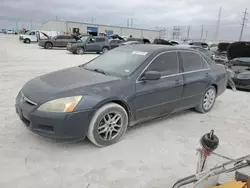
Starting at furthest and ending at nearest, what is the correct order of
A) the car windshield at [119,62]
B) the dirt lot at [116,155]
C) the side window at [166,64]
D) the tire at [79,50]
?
the tire at [79,50] < the side window at [166,64] < the car windshield at [119,62] < the dirt lot at [116,155]

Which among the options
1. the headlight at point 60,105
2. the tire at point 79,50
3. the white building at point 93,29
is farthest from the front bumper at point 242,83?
the white building at point 93,29

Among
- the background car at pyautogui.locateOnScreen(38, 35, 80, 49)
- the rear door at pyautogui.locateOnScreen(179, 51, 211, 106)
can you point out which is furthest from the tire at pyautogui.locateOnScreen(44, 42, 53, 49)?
the rear door at pyautogui.locateOnScreen(179, 51, 211, 106)

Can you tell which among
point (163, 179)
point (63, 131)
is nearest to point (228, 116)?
point (163, 179)

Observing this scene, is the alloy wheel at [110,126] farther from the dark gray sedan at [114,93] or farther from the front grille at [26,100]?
the front grille at [26,100]

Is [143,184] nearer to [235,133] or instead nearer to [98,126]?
[98,126]

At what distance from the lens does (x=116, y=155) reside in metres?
2.96

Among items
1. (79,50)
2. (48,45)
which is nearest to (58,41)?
(48,45)

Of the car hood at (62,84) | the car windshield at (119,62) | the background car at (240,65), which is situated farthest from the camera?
the background car at (240,65)

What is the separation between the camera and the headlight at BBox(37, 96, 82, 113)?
9.08ft

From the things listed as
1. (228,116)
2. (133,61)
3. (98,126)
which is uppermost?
(133,61)

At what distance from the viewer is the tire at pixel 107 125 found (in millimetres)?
2973

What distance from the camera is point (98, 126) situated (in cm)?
301

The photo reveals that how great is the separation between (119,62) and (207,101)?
7.26 ft

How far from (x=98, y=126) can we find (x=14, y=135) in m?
1.36
